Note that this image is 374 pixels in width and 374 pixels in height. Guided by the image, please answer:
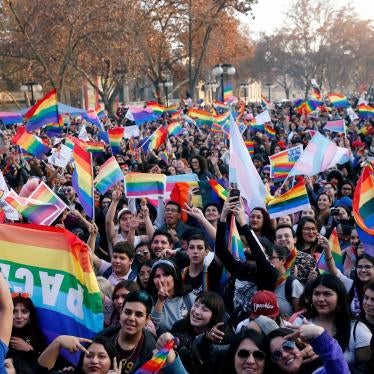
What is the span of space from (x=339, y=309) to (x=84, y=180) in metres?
3.89

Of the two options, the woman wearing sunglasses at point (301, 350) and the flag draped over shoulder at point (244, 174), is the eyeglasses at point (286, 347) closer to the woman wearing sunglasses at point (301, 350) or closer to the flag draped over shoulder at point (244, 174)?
the woman wearing sunglasses at point (301, 350)

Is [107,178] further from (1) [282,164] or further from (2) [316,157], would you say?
(2) [316,157]

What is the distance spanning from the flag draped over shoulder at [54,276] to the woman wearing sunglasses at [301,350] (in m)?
1.13

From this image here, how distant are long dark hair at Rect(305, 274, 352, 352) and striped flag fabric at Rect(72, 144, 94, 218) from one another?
3376 mm

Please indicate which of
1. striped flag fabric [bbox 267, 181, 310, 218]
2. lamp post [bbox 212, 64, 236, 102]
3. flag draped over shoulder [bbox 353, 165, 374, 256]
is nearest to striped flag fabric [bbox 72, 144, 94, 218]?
striped flag fabric [bbox 267, 181, 310, 218]

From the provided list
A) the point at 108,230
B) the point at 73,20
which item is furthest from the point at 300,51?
the point at 108,230

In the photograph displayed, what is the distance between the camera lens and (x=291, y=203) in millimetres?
7730

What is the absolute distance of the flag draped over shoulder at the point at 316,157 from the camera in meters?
9.80

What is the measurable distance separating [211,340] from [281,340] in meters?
0.59

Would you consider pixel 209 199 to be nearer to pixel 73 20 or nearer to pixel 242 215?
pixel 242 215

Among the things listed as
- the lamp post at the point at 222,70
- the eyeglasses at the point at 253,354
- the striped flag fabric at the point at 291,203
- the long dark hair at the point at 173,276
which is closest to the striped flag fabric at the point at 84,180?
the striped flag fabric at the point at 291,203

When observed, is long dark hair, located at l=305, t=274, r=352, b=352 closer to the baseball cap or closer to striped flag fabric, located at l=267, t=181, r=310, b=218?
the baseball cap

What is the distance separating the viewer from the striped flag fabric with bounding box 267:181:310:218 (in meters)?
7.72

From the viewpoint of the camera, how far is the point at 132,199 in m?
9.03
